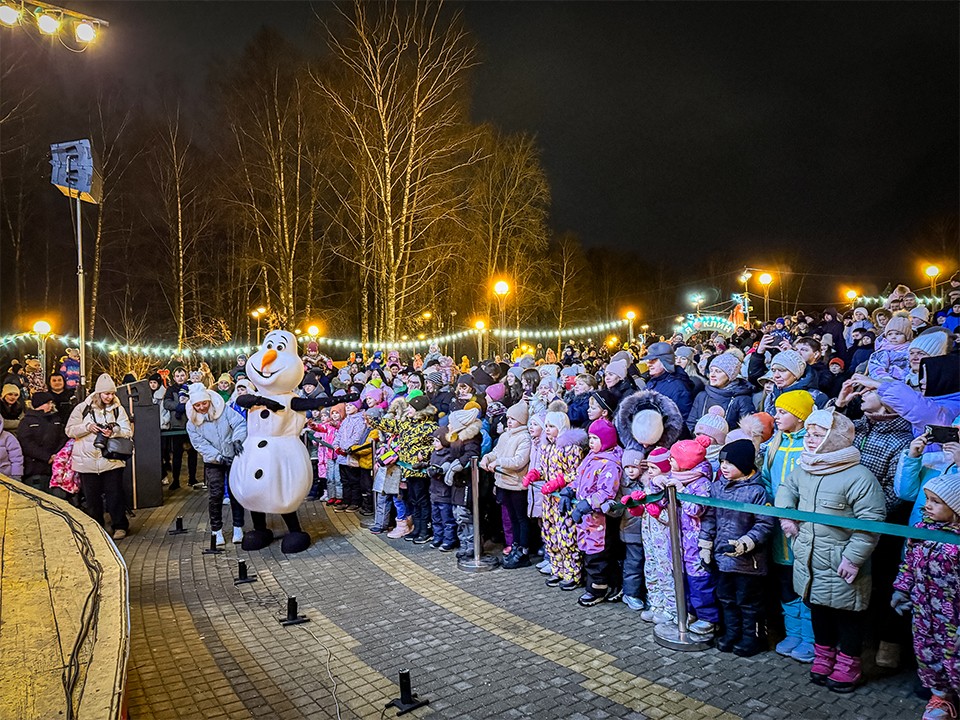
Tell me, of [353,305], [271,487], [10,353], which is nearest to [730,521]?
[271,487]

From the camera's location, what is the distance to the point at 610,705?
167 inches

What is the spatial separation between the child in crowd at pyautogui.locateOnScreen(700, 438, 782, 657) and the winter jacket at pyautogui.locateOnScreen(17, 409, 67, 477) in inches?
360

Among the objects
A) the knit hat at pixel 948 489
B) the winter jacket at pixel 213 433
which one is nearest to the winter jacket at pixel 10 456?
the winter jacket at pixel 213 433

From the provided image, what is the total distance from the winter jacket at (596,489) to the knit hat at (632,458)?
0.14 meters

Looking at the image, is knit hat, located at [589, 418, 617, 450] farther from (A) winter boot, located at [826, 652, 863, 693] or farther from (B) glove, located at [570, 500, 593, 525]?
(A) winter boot, located at [826, 652, 863, 693]

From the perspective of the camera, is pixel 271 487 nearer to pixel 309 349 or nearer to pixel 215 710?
pixel 215 710

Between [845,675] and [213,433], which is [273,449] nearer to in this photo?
[213,433]

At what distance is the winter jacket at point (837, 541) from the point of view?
4.30m

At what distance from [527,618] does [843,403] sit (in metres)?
3.23

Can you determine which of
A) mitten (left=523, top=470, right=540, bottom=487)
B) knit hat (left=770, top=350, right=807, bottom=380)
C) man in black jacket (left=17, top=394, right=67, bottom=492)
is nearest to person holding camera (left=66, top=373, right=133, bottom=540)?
man in black jacket (left=17, top=394, right=67, bottom=492)

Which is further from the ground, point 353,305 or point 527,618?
point 353,305

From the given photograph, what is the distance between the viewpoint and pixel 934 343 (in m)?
5.72

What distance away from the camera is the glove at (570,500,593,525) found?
595 cm

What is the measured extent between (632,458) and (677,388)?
2.18 m
